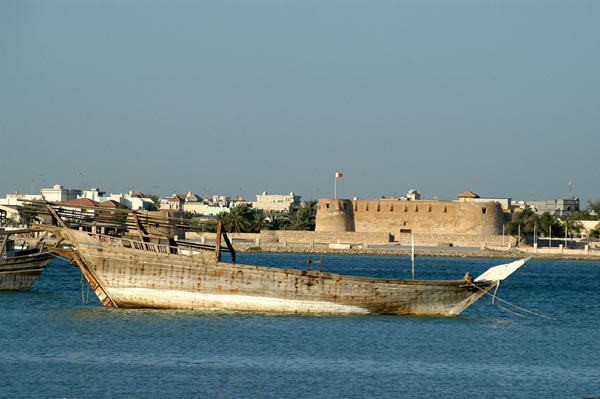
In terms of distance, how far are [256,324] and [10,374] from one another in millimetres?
8208

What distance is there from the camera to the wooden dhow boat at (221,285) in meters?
28.3

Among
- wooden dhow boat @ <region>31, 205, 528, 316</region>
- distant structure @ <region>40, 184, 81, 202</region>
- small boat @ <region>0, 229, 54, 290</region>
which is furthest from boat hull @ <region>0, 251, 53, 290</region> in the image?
distant structure @ <region>40, 184, 81, 202</region>

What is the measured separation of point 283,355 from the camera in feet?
74.1

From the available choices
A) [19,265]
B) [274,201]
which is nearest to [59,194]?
[274,201]

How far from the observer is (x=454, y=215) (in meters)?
105

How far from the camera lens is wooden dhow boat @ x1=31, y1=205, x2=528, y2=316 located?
2828cm

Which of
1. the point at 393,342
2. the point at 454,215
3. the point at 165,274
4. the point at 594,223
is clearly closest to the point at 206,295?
the point at 165,274

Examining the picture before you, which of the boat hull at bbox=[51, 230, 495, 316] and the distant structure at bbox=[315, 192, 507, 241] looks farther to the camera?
the distant structure at bbox=[315, 192, 507, 241]

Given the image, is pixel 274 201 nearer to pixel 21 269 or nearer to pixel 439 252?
pixel 439 252

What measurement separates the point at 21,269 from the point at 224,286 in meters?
11.8

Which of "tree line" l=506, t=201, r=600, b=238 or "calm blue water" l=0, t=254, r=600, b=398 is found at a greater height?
"tree line" l=506, t=201, r=600, b=238

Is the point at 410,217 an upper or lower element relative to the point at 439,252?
upper

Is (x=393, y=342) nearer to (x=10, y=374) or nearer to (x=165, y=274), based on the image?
(x=165, y=274)

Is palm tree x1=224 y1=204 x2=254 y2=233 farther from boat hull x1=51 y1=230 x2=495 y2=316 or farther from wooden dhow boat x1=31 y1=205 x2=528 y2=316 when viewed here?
boat hull x1=51 y1=230 x2=495 y2=316
